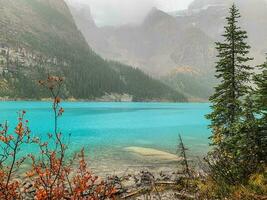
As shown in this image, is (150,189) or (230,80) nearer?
(150,189)

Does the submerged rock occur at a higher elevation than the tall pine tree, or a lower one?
lower

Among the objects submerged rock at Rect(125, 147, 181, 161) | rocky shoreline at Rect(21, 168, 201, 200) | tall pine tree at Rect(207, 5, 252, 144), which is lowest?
submerged rock at Rect(125, 147, 181, 161)

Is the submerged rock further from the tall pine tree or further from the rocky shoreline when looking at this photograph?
the rocky shoreline

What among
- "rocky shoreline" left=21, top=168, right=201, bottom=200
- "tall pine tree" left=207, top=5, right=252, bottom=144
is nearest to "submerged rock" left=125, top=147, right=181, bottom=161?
"tall pine tree" left=207, top=5, right=252, bottom=144

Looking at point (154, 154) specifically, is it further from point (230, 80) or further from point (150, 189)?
point (150, 189)

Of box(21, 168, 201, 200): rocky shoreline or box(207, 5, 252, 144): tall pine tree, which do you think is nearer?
box(21, 168, 201, 200): rocky shoreline

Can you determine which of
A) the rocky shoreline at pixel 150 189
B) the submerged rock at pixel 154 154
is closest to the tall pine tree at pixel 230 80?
the rocky shoreline at pixel 150 189

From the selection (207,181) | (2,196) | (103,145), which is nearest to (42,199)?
(2,196)

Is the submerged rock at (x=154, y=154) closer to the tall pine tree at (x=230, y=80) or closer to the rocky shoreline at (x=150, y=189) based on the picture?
the tall pine tree at (x=230, y=80)

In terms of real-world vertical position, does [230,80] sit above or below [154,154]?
above

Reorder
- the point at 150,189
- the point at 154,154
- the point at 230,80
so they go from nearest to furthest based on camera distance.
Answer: the point at 150,189, the point at 230,80, the point at 154,154

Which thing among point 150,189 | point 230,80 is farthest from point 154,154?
point 150,189

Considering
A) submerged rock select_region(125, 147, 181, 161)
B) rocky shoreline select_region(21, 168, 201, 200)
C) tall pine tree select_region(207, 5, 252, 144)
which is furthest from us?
submerged rock select_region(125, 147, 181, 161)

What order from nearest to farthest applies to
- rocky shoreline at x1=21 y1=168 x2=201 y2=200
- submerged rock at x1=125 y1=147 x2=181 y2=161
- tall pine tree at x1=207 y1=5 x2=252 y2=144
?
1. rocky shoreline at x1=21 y1=168 x2=201 y2=200
2. tall pine tree at x1=207 y1=5 x2=252 y2=144
3. submerged rock at x1=125 y1=147 x2=181 y2=161
